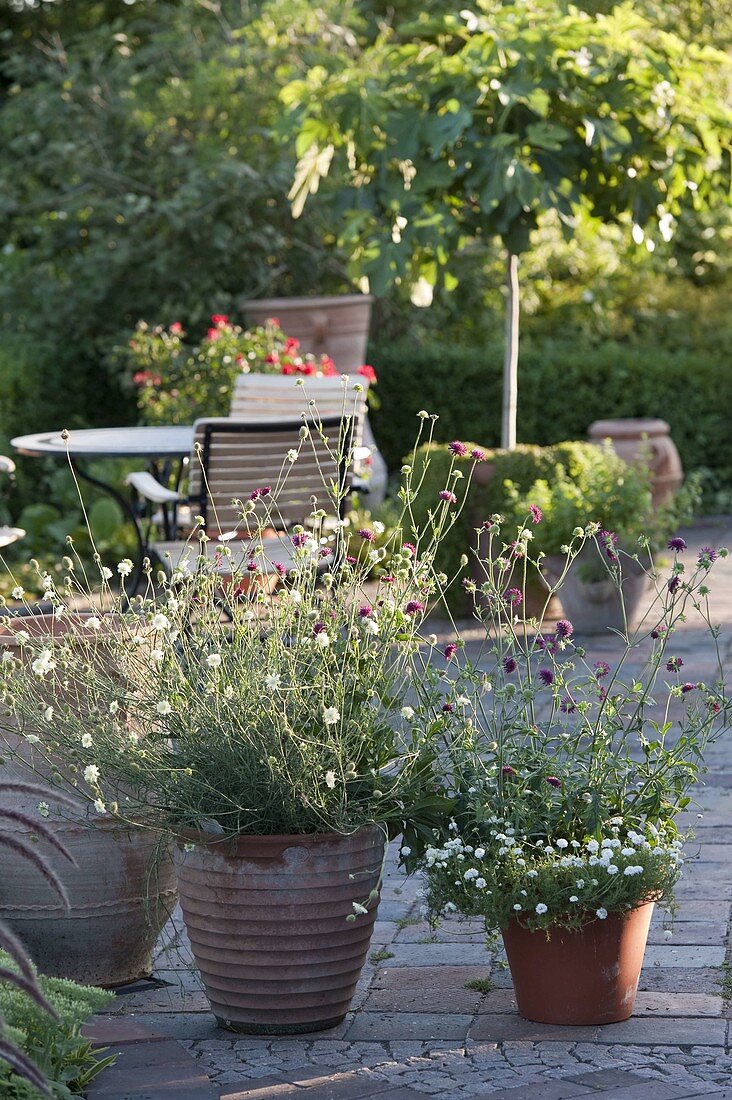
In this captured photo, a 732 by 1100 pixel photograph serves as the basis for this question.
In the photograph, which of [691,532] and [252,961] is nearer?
[252,961]

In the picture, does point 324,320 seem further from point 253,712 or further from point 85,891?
point 253,712

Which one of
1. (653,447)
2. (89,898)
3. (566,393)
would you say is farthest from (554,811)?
(566,393)

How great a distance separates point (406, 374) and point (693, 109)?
16.2 feet

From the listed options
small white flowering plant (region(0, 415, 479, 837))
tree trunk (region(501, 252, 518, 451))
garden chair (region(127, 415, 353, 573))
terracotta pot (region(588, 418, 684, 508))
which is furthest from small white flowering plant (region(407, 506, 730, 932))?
terracotta pot (region(588, 418, 684, 508))

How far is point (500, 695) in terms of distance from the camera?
3055 millimetres

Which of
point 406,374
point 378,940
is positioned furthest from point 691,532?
point 378,940

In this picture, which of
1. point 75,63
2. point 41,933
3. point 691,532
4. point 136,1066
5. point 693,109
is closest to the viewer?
point 136,1066

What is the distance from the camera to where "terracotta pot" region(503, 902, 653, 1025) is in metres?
2.93

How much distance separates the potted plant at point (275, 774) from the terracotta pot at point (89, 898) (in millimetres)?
158

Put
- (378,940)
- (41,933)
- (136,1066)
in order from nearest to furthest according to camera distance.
A: 1. (136,1066)
2. (41,933)
3. (378,940)

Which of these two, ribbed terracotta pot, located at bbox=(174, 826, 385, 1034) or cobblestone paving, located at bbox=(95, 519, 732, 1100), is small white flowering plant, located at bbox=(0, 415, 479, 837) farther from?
cobblestone paving, located at bbox=(95, 519, 732, 1100)

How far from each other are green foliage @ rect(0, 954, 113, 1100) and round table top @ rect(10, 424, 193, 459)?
3398 millimetres

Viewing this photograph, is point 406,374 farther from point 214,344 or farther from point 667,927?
point 667,927

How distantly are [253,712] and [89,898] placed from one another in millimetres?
666
